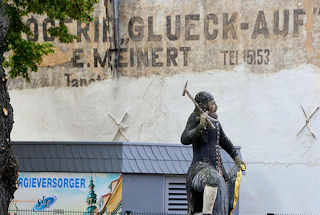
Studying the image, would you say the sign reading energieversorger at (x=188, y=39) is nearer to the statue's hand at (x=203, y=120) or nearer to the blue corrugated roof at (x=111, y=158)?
the blue corrugated roof at (x=111, y=158)

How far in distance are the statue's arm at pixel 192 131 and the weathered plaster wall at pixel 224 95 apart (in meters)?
11.0

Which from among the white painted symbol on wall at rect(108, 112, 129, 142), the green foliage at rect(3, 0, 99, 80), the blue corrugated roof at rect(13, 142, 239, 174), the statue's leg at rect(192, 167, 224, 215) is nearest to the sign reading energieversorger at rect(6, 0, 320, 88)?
the white painted symbol on wall at rect(108, 112, 129, 142)

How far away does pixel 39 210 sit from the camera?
776 inches

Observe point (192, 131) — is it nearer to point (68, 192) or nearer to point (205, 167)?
point (205, 167)

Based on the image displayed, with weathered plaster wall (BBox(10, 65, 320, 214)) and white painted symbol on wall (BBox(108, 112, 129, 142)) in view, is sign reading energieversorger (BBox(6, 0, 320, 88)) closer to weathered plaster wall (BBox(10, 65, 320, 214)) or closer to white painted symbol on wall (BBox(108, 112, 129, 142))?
weathered plaster wall (BBox(10, 65, 320, 214))

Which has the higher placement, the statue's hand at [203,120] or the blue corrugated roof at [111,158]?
the statue's hand at [203,120]

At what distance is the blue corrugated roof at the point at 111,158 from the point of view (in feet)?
64.5

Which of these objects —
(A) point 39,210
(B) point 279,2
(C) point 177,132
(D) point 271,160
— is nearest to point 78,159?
(A) point 39,210

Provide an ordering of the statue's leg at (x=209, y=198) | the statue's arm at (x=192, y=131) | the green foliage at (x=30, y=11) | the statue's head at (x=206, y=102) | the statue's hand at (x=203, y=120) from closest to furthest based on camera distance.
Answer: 1. the statue's leg at (x=209, y=198)
2. the statue's hand at (x=203, y=120)
3. the statue's arm at (x=192, y=131)
4. the statue's head at (x=206, y=102)
5. the green foliage at (x=30, y=11)

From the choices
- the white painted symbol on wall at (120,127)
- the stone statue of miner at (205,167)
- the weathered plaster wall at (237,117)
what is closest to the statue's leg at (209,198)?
the stone statue of miner at (205,167)

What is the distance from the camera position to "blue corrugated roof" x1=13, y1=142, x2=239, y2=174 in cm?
1966

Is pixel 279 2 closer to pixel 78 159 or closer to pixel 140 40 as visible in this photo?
pixel 140 40

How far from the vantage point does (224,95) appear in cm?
2100

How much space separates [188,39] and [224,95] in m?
1.88
